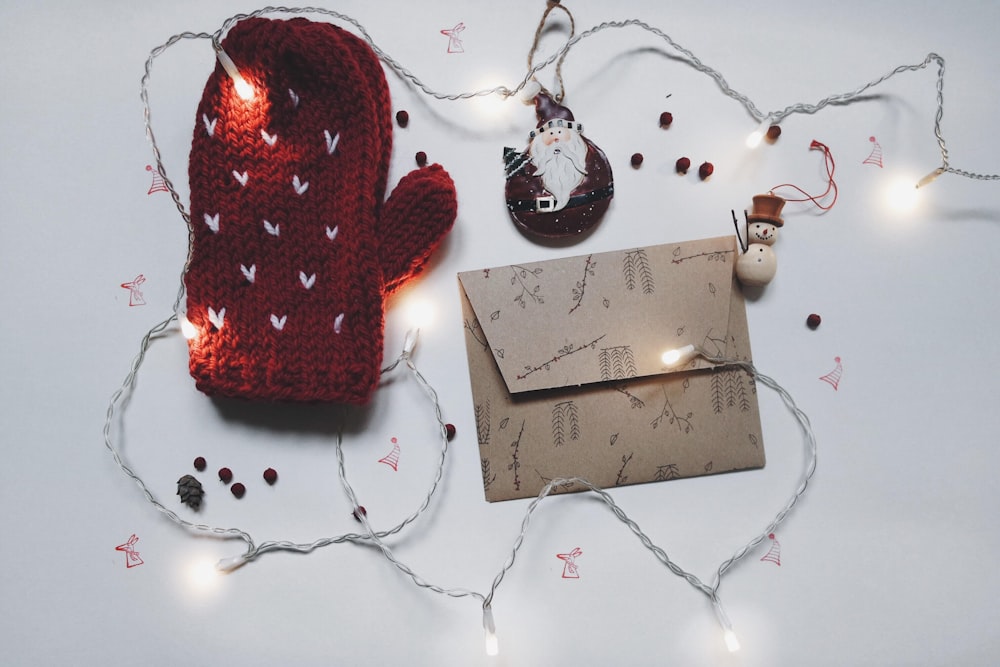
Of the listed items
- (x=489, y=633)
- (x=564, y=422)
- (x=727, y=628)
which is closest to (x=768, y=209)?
(x=564, y=422)

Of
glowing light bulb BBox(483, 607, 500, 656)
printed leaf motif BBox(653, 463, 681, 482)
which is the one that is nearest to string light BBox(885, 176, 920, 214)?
printed leaf motif BBox(653, 463, 681, 482)

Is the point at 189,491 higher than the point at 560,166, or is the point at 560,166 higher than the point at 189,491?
the point at 560,166

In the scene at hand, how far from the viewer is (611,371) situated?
3.07 ft

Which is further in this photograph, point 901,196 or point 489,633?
point 901,196

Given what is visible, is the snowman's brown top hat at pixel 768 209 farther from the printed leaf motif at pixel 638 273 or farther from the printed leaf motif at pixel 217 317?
the printed leaf motif at pixel 217 317

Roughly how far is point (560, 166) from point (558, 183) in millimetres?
25

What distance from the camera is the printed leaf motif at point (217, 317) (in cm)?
91

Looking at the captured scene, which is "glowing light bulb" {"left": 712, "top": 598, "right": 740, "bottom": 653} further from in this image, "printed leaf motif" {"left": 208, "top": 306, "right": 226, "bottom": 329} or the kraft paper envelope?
"printed leaf motif" {"left": 208, "top": 306, "right": 226, "bottom": 329}

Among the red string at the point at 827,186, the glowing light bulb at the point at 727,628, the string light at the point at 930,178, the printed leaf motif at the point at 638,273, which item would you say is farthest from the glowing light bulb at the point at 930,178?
the glowing light bulb at the point at 727,628

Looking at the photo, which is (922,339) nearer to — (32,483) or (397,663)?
(397,663)

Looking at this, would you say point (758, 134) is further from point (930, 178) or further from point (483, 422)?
point (483, 422)

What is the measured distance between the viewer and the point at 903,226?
0.99 metres

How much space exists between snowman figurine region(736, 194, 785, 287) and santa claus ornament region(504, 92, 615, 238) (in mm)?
202

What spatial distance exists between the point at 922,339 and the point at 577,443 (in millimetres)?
526
